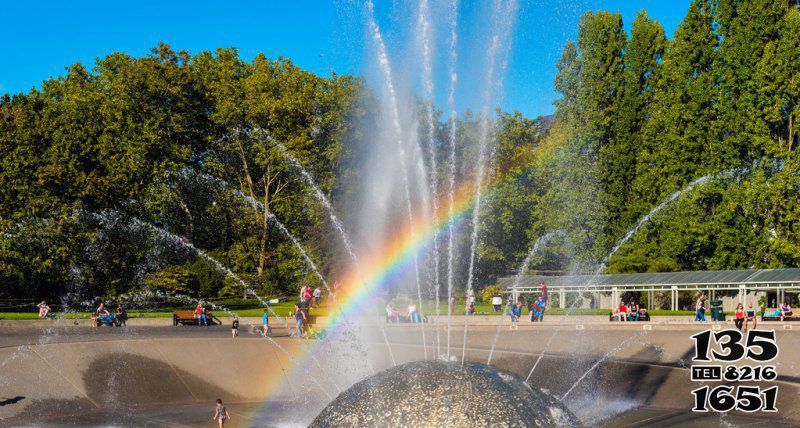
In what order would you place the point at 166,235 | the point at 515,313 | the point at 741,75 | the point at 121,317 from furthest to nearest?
the point at 166,235 → the point at 741,75 → the point at 515,313 → the point at 121,317

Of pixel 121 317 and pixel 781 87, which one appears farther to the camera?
pixel 781 87

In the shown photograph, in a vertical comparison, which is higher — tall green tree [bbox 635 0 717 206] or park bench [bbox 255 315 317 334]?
tall green tree [bbox 635 0 717 206]

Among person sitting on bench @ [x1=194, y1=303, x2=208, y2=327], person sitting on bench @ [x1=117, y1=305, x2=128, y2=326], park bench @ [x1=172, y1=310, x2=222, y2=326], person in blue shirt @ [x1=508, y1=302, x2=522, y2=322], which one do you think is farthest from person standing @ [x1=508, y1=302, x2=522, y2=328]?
person sitting on bench @ [x1=117, y1=305, x2=128, y2=326]

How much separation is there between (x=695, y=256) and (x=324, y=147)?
22608 mm

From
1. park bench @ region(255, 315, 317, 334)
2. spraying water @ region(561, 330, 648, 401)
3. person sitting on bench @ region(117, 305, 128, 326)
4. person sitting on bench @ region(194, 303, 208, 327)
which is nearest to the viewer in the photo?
spraying water @ region(561, 330, 648, 401)

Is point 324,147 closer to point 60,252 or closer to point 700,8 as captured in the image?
point 60,252

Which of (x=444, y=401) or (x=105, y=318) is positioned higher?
(x=444, y=401)

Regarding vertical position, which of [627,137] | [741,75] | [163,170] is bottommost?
[163,170]

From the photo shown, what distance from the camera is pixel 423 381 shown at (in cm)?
738

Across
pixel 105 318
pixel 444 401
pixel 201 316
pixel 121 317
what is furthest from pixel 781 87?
pixel 444 401

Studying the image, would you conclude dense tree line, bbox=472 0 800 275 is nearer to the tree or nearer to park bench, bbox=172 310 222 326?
the tree

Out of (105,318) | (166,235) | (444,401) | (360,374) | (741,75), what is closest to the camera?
(444,401)

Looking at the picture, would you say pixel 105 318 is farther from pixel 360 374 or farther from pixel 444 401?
pixel 444 401

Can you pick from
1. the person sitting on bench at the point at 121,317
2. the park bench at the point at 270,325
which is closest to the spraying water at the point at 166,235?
the person sitting on bench at the point at 121,317
